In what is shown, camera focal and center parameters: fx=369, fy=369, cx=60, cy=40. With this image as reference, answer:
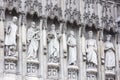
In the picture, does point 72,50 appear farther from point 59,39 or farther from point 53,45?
point 53,45

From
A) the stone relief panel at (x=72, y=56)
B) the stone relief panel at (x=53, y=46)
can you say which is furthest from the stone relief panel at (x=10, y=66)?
the stone relief panel at (x=72, y=56)

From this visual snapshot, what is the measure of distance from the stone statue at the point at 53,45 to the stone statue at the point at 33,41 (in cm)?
43

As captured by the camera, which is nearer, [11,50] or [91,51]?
[11,50]

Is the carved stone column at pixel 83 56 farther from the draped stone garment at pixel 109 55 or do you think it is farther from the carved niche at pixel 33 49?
the carved niche at pixel 33 49

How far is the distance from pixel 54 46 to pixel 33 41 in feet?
2.35

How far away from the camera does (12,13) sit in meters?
11.4

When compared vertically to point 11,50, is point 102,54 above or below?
below

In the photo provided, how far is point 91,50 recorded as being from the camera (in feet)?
40.5

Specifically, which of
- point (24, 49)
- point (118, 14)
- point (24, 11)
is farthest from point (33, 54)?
point (118, 14)

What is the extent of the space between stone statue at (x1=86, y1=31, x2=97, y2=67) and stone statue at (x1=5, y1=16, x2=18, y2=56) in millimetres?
2643

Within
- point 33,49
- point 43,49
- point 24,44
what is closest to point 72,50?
point 43,49

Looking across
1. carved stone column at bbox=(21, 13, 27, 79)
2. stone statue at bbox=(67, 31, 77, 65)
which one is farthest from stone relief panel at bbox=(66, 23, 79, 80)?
carved stone column at bbox=(21, 13, 27, 79)

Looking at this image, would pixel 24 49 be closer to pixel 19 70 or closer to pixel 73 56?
pixel 19 70

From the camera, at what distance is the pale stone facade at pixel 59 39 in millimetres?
11039
